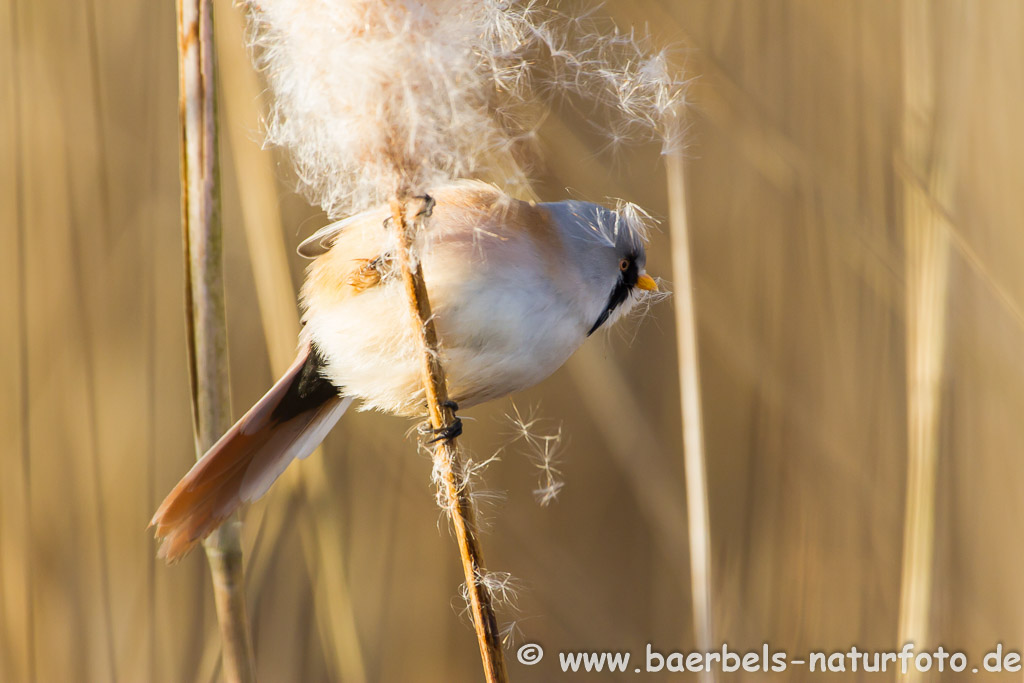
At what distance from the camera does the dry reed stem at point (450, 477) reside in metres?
0.87

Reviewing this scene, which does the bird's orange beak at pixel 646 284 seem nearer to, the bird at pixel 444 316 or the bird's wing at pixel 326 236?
the bird at pixel 444 316

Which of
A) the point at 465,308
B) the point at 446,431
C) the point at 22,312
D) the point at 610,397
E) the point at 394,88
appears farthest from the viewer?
the point at 610,397

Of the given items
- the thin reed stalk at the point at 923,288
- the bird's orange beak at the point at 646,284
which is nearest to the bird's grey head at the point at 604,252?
the bird's orange beak at the point at 646,284

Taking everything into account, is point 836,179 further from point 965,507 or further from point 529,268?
point 529,268

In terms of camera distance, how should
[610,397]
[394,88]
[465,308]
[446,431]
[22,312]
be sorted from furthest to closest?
[610,397] < [22,312] < [465,308] < [446,431] < [394,88]

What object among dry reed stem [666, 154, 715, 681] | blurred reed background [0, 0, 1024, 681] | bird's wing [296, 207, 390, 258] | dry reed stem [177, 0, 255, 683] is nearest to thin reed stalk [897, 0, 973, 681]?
blurred reed background [0, 0, 1024, 681]

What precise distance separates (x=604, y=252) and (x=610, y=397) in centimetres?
54

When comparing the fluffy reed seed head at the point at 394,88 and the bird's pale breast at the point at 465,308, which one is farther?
the bird's pale breast at the point at 465,308

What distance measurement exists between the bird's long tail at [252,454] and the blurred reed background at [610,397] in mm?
232

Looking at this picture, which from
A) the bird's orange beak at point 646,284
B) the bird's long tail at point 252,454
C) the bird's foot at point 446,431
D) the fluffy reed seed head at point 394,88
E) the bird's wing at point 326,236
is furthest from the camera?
the bird's orange beak at point 646,284

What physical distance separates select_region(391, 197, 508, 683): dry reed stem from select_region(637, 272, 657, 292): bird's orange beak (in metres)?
0.51

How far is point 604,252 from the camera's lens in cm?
133

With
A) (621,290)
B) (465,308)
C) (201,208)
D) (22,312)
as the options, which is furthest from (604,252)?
(22,312)

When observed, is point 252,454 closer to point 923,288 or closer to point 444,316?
point 444,316
